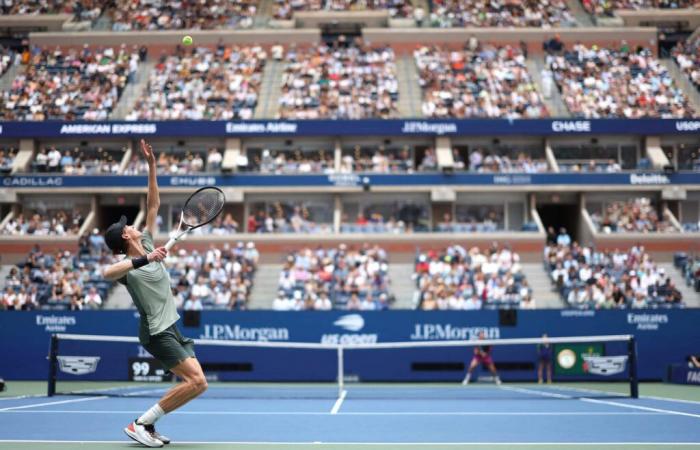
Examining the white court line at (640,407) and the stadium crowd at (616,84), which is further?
the stadium crowd at (616,84)

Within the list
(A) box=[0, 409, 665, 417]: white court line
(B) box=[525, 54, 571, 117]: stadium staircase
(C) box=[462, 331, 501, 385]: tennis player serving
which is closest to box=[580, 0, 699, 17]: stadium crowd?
(B) box=[525, 54, 571, 117]: stadium staircase

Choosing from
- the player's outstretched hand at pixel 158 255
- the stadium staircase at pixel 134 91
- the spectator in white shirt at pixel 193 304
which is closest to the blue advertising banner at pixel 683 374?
the spectator in white shirt at pixel 193 304

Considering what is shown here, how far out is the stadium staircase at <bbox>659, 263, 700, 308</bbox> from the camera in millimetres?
28078

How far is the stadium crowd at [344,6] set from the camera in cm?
4316

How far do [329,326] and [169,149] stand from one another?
16.0m

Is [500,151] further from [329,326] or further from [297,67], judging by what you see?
[329,326]

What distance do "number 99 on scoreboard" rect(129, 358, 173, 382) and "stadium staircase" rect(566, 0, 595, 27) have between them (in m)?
29.6

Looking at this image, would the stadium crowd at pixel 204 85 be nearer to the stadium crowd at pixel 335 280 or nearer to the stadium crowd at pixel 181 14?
the stadium crowd at pixel 181 14

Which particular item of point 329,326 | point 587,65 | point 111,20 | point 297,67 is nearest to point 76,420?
point 329,326

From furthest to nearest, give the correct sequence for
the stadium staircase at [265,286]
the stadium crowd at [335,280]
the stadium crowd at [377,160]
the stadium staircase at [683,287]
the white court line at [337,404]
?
the stadium crowd at [377,160], the stadium staircase at [265,286], the stadium staircase at [683,287], the stadium crowd at [335,280], the white court line at [337,404]

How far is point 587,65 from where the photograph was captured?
38.7 metres

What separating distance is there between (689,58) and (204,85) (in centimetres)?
2301

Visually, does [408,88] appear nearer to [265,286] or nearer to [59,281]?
[265,286]

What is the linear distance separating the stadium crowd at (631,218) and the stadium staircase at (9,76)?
27.8 metres
